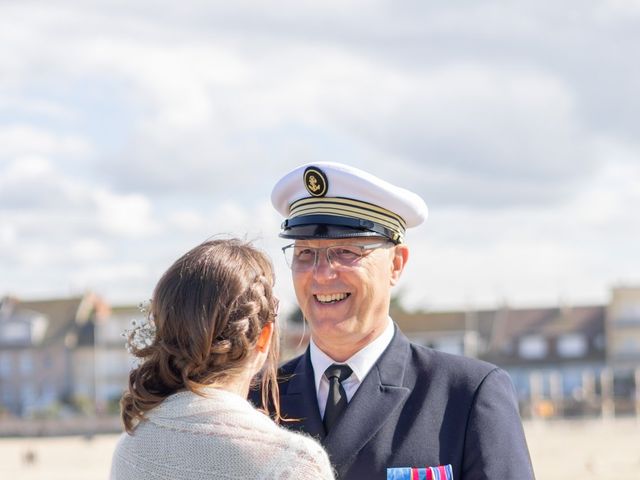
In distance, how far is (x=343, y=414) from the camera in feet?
13.5

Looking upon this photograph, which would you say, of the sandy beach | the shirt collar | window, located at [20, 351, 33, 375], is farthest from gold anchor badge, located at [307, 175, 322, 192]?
window, located at [20, 351, 33, 375]

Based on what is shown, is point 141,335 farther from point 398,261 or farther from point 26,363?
point 26,363

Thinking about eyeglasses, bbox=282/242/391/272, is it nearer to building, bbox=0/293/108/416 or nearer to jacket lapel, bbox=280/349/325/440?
jacket lapel, bbox=280/349/325/440

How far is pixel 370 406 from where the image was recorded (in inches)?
162

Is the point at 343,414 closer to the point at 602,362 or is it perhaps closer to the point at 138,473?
the point at 138,473

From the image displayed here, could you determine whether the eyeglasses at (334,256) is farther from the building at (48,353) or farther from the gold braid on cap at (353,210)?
the building at (48,353)

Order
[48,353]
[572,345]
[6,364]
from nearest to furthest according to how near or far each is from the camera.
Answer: [48,353]
[572,345]
[6,364]

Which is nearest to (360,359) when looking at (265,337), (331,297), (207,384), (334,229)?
(331,297)

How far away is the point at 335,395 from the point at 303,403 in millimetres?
115

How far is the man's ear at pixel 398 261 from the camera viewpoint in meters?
4.41

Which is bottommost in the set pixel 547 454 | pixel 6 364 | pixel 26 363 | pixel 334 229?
pixel 6 364

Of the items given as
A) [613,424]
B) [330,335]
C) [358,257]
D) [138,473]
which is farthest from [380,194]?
[613,424]

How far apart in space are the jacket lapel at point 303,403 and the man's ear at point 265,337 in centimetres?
102

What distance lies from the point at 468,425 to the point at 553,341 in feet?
266
